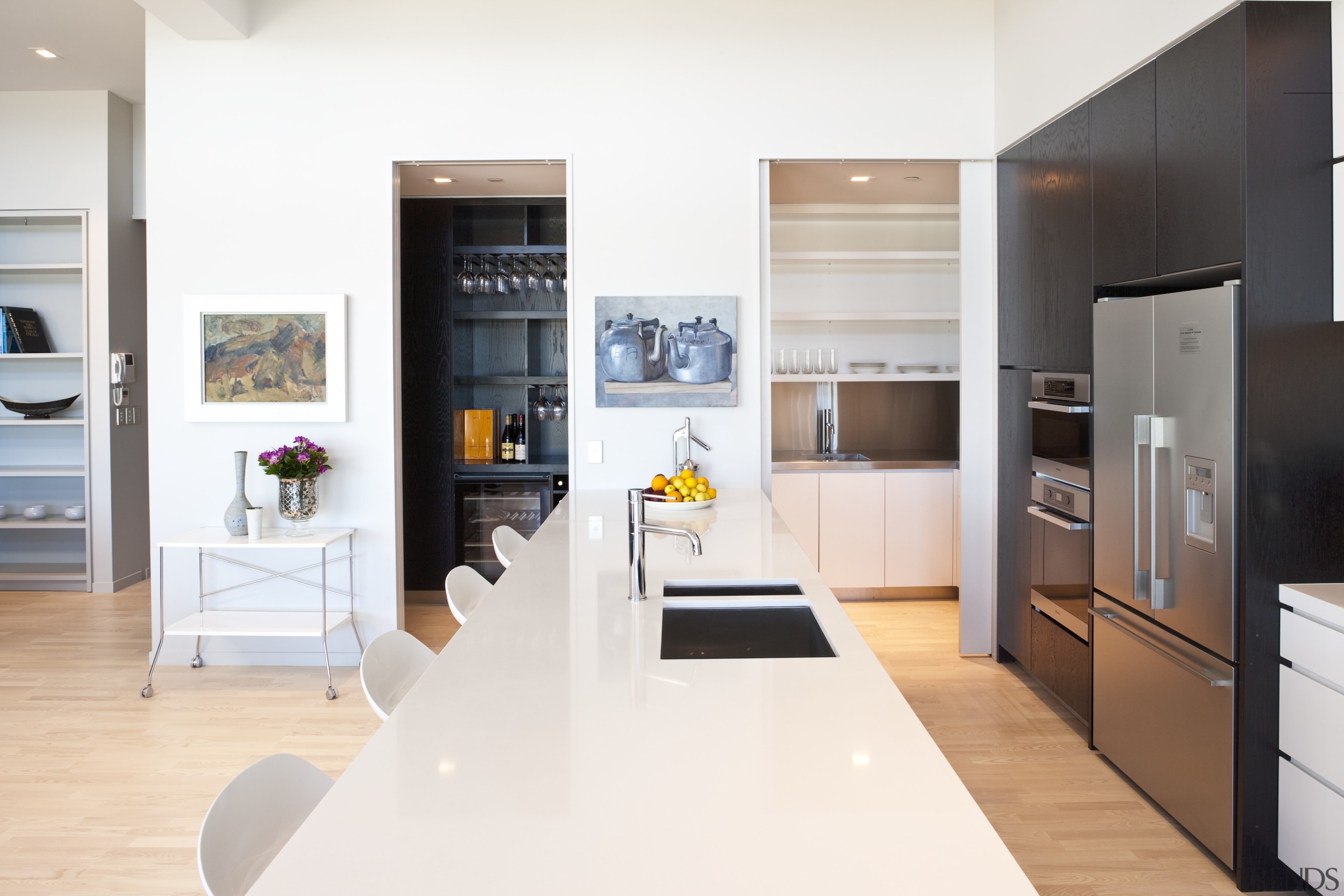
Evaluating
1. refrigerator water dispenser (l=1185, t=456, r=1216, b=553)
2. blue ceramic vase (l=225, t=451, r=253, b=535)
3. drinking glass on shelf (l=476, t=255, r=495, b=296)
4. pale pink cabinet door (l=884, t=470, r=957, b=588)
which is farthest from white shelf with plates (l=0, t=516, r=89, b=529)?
refrigerator water dispenser (l=1185, t=456, r=1216, b=553)

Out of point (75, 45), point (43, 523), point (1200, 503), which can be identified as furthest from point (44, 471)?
point (1200, 503)

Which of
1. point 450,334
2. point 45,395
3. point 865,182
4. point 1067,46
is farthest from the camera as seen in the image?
point 45,395

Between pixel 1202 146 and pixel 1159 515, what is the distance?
1110 mm

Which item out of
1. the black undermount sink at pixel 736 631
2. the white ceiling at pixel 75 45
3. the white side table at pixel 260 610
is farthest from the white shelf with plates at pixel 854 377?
the white ceiling at pixel 75 45

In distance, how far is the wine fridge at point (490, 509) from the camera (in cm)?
553

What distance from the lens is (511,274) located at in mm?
Result: 5547

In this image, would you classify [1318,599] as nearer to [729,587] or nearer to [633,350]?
[729,587]

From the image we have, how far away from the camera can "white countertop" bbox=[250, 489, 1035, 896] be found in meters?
0.99

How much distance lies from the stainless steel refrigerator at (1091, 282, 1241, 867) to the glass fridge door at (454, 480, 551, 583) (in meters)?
3.26

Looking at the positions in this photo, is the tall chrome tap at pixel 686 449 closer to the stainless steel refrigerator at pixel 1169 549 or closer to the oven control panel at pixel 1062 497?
the oven control panel at pixel 1062 497

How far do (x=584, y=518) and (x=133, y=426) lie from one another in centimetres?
441

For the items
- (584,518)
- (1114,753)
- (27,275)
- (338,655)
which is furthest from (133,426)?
(1114,753)

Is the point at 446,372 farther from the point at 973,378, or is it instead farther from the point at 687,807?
the point at 687,807

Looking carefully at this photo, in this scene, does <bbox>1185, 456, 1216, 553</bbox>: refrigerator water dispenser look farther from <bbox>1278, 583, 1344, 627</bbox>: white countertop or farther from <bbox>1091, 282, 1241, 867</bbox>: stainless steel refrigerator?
<bbox>1278, 583, 1344, 627</bbox>: white countertop
